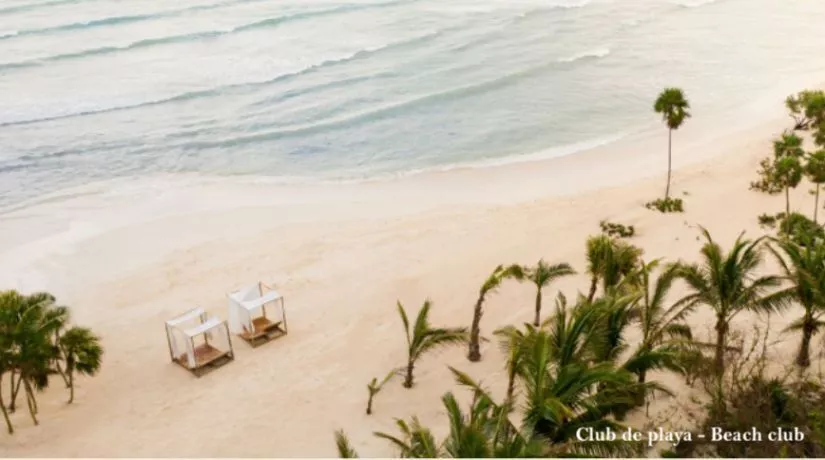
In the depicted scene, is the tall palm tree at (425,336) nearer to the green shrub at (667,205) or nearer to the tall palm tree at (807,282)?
the tall palm tree at (807,282)

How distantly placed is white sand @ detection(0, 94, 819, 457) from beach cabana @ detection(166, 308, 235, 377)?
0.32 meters

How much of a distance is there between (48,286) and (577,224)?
55.0ft

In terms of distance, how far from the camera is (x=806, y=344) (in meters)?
17.9

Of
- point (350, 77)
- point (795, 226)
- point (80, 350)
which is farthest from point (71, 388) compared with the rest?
point (350, 77)

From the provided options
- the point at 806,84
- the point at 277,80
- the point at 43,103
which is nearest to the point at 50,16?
the point at 43,103

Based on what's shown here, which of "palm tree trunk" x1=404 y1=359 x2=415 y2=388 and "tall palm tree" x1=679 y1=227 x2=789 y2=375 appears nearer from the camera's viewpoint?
"tall palm tree" x1=679 y1=227 x2=789 y2=375

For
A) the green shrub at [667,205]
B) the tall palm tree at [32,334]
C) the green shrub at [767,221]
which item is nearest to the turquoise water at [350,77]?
the green shrub at [667,205]

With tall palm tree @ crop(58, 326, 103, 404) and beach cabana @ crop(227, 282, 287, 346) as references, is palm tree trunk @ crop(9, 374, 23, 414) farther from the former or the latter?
beach cabana @ crop(227, 282, 287, 346)

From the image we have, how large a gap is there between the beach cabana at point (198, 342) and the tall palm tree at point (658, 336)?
10232mm

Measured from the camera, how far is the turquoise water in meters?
37.7

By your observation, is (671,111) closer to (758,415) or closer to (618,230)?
(618,230)

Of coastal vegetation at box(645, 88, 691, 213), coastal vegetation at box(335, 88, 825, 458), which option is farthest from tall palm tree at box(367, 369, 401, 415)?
coastal vegetation at box(645, 88, 691, 213)

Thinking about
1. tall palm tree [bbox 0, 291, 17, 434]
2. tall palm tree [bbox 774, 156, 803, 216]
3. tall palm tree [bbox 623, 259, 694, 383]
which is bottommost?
tall palm tree [bbox 623, 259, 694, 383]

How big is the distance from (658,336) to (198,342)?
12.1 m
